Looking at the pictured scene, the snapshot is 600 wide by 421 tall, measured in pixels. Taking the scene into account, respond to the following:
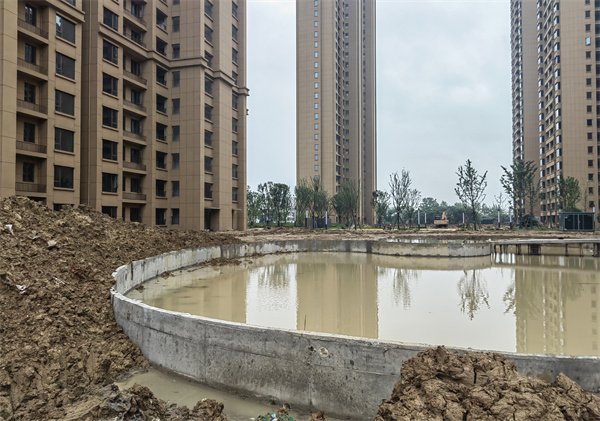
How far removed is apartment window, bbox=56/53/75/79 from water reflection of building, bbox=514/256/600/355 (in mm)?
33622

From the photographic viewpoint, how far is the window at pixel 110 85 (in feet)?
119

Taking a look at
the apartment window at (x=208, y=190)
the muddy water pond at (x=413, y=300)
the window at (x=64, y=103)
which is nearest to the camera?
the muddy water pond at (x=413, y=300)

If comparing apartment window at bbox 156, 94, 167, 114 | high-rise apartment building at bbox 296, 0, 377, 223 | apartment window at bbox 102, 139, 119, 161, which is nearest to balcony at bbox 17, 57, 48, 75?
apartment window at bbox 102, 139, 119, 161

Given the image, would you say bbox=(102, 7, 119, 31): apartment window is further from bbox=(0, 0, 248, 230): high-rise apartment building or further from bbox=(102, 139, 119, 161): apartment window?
bbox=(102, 139, 119, 161): apartment window

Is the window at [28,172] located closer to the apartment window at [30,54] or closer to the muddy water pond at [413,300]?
the apartment window at [30,54]

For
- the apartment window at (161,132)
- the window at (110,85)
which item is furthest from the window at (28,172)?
the apartment window at (161,132)

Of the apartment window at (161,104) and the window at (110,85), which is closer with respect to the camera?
the window at (110,85)

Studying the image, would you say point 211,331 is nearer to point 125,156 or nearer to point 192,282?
point 192,282

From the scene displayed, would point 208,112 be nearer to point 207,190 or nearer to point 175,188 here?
point 207,190

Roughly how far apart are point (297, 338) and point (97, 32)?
1493 inches

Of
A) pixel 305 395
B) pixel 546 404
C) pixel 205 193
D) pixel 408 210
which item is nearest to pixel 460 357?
pixel 546 404

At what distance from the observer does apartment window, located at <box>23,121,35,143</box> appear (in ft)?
94.3

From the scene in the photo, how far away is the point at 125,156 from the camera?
3956 cm

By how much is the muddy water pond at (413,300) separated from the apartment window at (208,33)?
3307 centimetres
